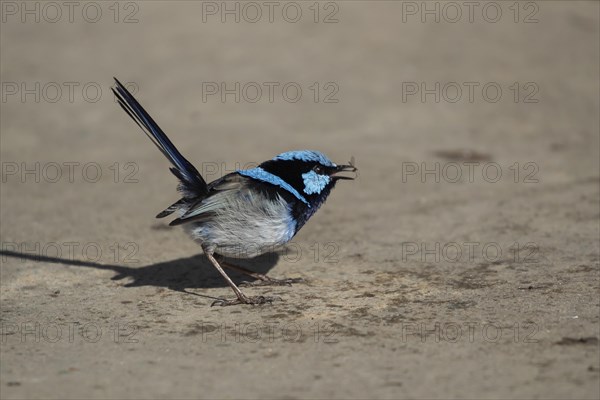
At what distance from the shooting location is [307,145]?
9250 millimetres

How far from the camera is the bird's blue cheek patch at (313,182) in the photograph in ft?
19.5

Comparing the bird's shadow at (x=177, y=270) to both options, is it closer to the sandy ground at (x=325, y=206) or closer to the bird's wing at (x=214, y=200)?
the sandy ground at (x=325, y=206)

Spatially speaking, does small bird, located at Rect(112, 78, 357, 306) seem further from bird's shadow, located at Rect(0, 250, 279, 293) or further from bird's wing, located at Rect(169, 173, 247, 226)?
bird's shadow, located at Rect(0, 250, 279, 293)

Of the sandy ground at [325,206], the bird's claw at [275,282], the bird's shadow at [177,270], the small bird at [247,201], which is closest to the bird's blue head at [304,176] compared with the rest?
the small bird at [247,201]

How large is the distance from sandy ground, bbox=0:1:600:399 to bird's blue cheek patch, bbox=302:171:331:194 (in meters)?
0.69

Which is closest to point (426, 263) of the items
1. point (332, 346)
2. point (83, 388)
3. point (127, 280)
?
point (332, 346)

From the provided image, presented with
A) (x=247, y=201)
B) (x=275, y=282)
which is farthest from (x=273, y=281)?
(x=247, y=201)

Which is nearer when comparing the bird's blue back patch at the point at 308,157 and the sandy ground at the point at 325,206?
the sandy ground at the point at 325,206

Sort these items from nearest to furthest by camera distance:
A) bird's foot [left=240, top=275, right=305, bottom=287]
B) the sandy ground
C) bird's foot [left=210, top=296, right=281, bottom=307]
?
the sandy ground → bird's foot [left=210, top=296, right=281, bottom=307] → bird's foot [left=240, top=275, right=305, bottom=287]

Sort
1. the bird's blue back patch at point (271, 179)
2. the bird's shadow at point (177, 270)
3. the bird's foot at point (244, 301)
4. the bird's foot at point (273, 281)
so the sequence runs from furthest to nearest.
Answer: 1. the bird's shadow at point (177, 270)
2. the bird's foot at point (273, 281)
3. the bird's blue back patch at point (271, 179)
4. the bird's foot at point (244, 301)

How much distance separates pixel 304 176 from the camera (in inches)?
235

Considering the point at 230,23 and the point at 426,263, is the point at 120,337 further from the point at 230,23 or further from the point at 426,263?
the point at 230,23

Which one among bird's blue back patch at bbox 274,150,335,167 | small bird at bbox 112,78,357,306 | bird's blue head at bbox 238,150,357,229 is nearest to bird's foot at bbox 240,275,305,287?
small bird at bbox 112,78,357,306

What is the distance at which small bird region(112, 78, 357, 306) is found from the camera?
5.79m
